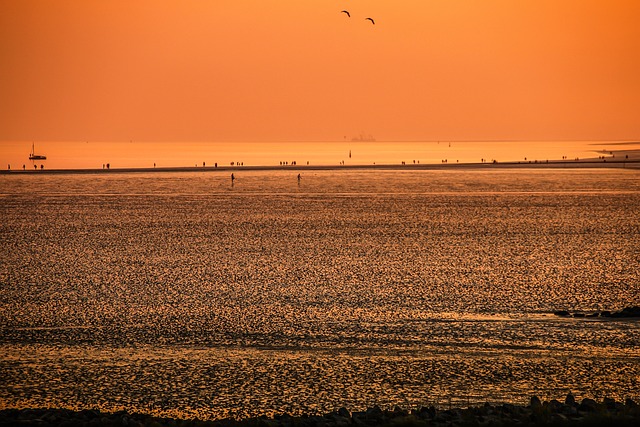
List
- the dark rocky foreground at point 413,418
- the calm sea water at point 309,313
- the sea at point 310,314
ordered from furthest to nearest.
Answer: the calm sea water at point 309,313, the sea at point 310,314, the dark rocky foreground at point 413,418

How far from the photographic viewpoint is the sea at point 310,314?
25984mm

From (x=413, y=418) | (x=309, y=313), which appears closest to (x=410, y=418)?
(x=413, y=418)

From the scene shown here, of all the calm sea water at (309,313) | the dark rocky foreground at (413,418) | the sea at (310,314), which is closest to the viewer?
the dark rocky foreground at (413,418)

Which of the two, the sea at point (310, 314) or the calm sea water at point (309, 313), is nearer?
the sea at point (310, 314)

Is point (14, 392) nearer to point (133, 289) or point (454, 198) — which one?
point (133, 289)

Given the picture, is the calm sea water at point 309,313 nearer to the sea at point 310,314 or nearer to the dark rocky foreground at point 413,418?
the sea at point 310,314

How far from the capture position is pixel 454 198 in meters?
126

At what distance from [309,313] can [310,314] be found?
225 millimetres

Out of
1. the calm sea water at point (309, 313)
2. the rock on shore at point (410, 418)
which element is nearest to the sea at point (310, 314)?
the calm sea water at point (309, 313)

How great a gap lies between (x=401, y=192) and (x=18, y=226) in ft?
239

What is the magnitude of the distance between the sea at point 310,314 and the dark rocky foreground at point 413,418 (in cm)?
197

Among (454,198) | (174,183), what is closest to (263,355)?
(454,198)

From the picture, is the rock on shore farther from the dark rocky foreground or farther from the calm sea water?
the calm sea water

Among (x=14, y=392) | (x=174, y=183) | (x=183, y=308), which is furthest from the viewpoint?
(x=174, y=183)
